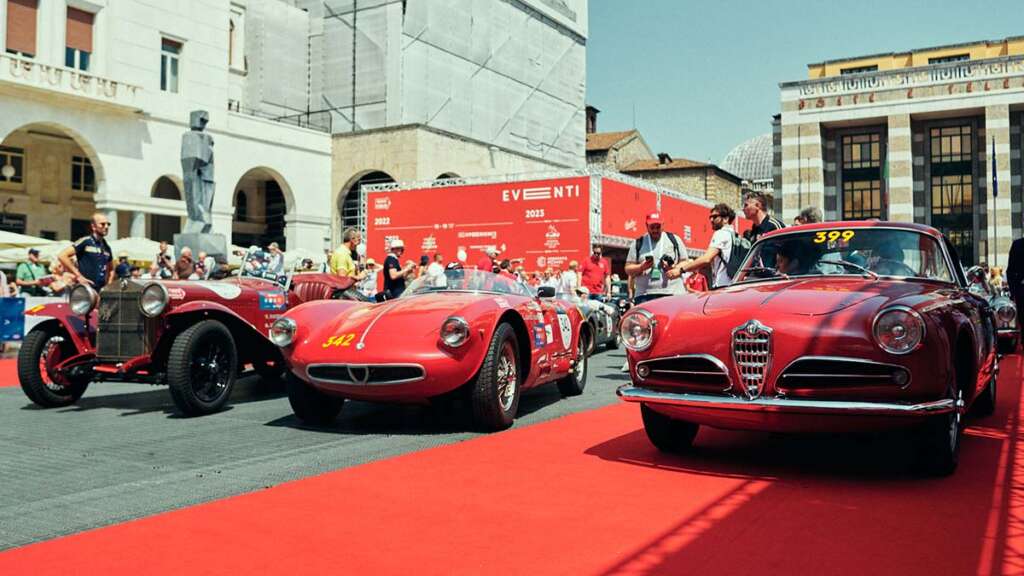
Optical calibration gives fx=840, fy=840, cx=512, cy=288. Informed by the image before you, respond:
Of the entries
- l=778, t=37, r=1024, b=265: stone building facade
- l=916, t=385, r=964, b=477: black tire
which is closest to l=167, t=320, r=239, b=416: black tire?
l=916, t=385, r=964, b=477: black tire

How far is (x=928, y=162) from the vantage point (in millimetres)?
47188

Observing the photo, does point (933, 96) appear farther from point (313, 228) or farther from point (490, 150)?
point (313, 228)

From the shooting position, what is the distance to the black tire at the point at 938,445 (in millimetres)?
4066

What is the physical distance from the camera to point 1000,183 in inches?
1753

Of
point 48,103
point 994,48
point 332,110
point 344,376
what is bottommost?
point 344,376

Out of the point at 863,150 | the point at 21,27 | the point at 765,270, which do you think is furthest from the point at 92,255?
the point at 863,150

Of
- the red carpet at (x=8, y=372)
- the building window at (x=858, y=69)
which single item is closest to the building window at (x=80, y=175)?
the red carpet at (x=8, y=372)

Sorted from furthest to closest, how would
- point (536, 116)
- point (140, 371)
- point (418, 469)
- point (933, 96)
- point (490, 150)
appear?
point (933, 96), point (536, 116), point (490, 150), point (140, 371), point (418, 469)

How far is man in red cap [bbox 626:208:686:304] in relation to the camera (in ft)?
28.1

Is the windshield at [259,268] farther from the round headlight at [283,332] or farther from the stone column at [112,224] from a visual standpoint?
the stone column at [112,224]

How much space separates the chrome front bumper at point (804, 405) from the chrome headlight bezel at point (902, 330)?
0.26 m

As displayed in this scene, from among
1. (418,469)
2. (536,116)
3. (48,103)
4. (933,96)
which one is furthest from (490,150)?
(418,469)

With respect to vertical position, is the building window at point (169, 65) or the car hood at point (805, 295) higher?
the building window at point (169, 65)

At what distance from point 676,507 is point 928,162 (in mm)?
49698
